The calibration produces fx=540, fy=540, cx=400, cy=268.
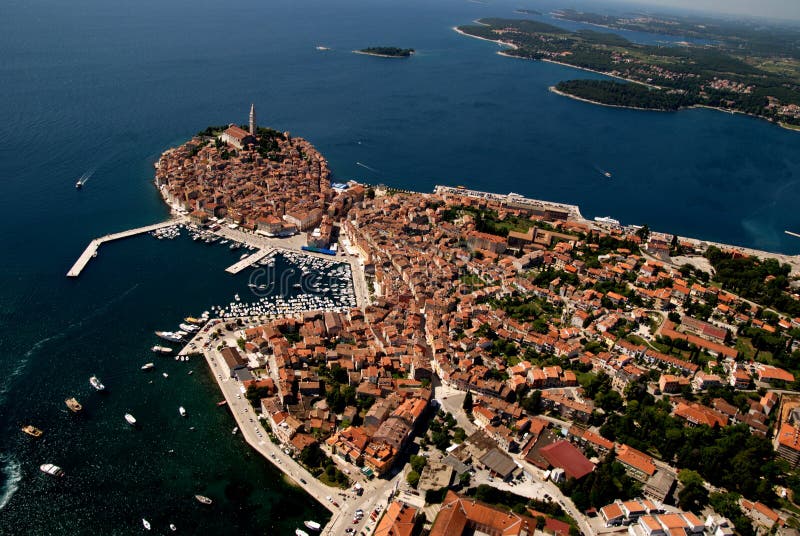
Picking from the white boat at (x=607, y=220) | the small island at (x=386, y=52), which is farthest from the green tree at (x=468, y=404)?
the small island at (x=386, y=52)

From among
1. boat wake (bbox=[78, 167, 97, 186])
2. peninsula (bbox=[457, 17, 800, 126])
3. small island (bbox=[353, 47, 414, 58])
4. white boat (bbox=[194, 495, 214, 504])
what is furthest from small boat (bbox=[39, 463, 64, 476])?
small island (bbox=[353, 47, 414, 58])

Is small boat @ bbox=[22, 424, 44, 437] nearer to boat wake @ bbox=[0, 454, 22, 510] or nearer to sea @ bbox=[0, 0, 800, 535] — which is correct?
sea @ bbox=[0, 0, 800, 535]

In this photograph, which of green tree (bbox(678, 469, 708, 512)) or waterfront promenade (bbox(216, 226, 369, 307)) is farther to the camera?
waterfront promenade (bbox(216, 226, 369, 307))

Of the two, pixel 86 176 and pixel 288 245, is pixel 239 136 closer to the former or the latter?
pixel 86 176

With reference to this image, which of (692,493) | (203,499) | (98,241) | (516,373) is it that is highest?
(98,241)

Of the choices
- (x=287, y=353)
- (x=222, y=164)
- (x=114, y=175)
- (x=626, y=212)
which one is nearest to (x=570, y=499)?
(x=287, y=353)

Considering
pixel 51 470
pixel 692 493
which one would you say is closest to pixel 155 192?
pixel 51 470
